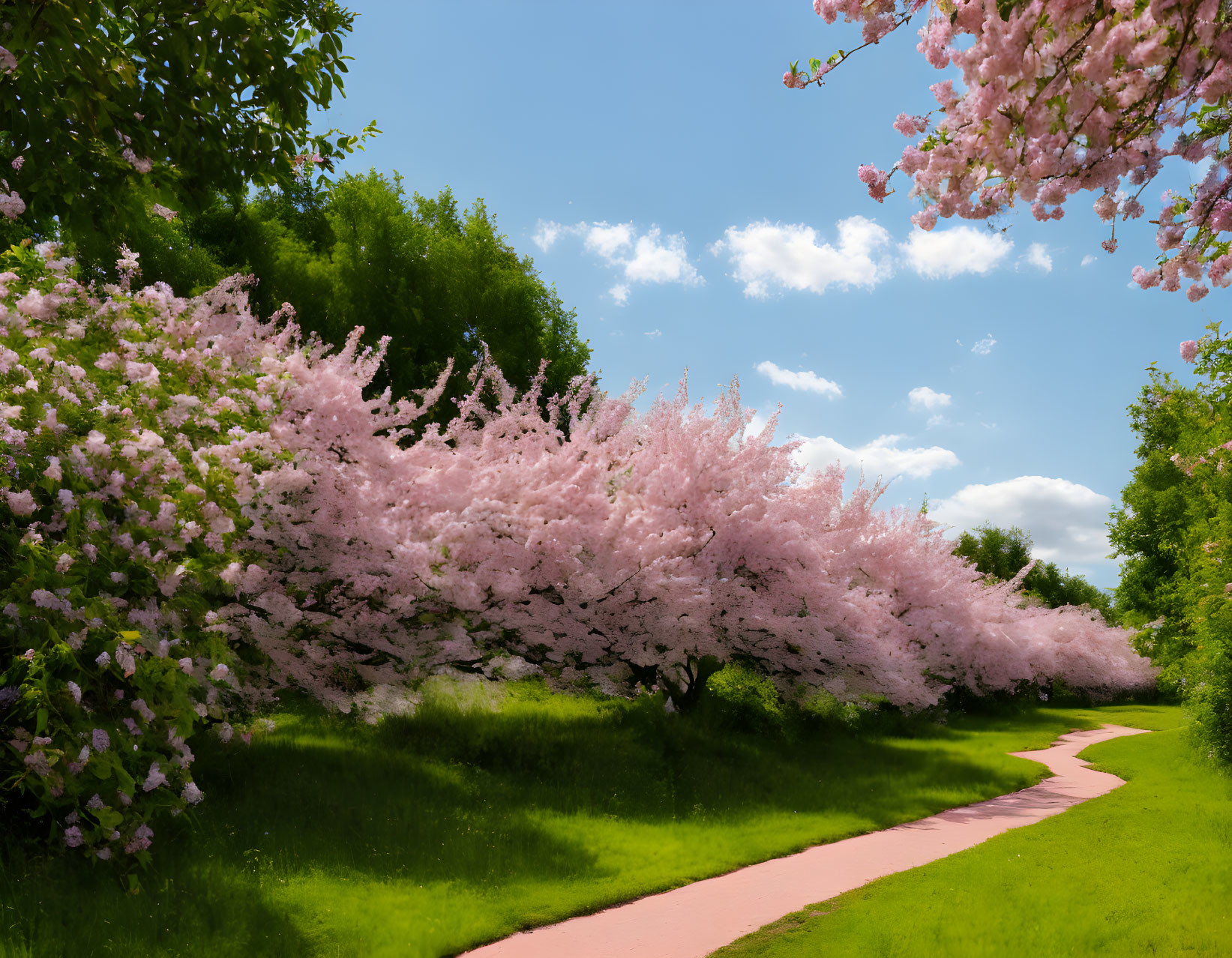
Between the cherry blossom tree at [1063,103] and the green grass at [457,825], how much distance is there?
746cm

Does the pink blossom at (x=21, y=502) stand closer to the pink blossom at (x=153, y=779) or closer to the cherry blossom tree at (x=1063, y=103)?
the pink blossom at (x=153, y=779)

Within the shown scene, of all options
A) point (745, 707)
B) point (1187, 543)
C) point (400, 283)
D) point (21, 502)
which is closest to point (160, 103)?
point (21, 502)

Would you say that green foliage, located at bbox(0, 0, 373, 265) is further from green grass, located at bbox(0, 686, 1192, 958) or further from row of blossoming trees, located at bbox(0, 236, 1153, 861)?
green grass, located at bbox(0, 686, 1192, 958)

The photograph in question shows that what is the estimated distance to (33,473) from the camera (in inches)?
302

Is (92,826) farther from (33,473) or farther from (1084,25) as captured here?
(1084,25)

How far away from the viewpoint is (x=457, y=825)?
1033 centimetres

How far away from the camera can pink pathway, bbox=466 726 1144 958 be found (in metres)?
7.48

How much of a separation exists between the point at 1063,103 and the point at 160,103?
973cm

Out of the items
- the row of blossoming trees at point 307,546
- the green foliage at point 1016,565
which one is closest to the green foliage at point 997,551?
the green foliage at point 1016,565

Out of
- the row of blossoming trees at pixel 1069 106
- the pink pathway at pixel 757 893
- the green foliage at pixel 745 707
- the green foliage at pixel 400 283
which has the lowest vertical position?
the pink pathway at pixel 757 893

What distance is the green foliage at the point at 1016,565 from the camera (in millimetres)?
55031

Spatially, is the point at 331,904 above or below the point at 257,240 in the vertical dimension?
below

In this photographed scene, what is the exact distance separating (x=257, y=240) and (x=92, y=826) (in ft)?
81.6

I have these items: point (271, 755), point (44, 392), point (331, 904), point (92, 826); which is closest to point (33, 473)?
point (44, 392)
